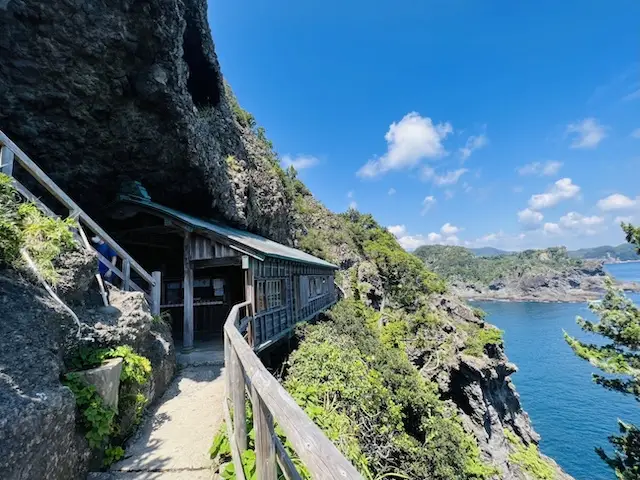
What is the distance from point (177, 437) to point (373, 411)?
530 centimetres

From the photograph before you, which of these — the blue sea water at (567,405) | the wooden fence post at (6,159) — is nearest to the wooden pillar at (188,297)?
the wooden fence post at (6,159)

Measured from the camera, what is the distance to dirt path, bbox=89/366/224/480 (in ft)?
12.4

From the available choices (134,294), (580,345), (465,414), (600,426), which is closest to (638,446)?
(580,345)

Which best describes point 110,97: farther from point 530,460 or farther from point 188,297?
point 530,460

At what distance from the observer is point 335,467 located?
1.24 meters

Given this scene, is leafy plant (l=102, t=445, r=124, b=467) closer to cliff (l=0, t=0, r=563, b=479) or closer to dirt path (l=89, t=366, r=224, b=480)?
dirt path (l=89, t=366, r=224, b=480)

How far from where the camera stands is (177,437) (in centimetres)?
455

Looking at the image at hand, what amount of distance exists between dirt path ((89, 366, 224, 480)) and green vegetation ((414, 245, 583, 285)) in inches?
4810

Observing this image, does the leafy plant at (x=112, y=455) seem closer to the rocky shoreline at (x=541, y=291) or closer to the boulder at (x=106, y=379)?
the boulder at (x=106, y=379)

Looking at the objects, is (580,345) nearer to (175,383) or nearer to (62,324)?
(175,383)

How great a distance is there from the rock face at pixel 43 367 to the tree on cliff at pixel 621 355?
2207cm

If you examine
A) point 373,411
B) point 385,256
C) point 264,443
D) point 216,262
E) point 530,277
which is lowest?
point 373,411

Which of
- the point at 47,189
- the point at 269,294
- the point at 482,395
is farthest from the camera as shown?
the point at 482,395

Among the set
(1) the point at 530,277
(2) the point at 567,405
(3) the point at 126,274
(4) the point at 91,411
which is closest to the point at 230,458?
(4) the point at 91,411
